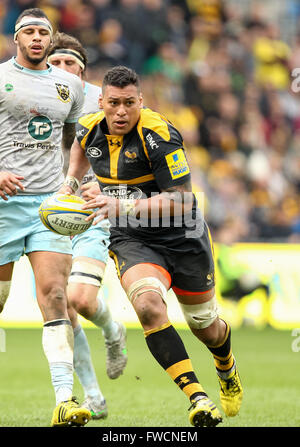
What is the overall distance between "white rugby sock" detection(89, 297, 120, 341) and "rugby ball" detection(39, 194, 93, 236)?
1.65 meters

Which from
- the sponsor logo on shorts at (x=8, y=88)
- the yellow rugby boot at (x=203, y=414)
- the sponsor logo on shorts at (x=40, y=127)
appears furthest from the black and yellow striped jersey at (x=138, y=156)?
the yellow rugby boot at (x=203, y=414)

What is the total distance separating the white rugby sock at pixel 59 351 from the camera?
579cm

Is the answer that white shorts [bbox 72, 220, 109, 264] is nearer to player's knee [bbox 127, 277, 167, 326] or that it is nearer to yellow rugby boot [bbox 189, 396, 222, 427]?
player's knee [bbox 127, 277, 167, 326]

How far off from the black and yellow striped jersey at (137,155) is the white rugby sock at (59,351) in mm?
1012

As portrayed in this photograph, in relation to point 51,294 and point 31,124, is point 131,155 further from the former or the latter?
point 51,294

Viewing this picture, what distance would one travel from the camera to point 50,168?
20.6 feet

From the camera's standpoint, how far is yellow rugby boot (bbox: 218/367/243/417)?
6504 mm

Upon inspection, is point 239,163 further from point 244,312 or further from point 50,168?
point 50,168

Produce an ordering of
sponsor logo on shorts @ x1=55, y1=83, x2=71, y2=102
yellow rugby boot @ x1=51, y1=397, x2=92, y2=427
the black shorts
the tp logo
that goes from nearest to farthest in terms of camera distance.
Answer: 1. yellow rugby boot @ x1=51, y1=397, x2=92, y2=427
2. the black shorts
3. sponsor logo on shorts @ x1=55, y1=83, x2=71, y2=102
4. the tp logo

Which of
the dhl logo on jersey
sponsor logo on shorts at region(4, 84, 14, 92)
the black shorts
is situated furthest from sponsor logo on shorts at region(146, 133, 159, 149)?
sponsor logo on shorts at region(4, 84, 14, 92)

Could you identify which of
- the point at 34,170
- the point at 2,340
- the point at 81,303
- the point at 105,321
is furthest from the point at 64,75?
the point at 2,340

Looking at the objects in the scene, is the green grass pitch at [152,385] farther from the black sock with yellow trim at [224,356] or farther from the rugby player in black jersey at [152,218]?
the rugby player in black jersey at [152,218]

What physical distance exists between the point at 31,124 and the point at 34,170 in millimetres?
333

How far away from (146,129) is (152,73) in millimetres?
11151
